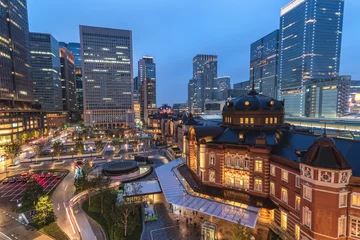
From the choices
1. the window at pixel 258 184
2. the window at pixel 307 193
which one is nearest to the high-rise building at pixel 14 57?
the window at pixel 258 184

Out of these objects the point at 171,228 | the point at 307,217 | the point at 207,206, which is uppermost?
the point at 307,217

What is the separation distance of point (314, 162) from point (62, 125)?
659 ft

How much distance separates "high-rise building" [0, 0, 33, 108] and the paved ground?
75.2m

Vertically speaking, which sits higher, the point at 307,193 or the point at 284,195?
the point at 307,193

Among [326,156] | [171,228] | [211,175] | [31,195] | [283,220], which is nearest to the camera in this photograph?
[326,156]

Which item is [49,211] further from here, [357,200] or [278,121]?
[278,121]

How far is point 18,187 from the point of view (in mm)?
53031

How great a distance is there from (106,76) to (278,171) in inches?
7232

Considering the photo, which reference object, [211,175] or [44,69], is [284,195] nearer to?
[211,175]

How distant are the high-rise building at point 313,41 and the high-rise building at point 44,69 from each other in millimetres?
234015

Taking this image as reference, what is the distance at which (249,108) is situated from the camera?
Answer: 46062mm

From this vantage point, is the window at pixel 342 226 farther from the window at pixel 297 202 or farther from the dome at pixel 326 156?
the dome at pixel 326 156

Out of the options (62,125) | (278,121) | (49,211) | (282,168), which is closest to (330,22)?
(278,121)

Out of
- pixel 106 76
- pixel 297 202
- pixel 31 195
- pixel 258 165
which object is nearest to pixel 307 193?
pixel 297 202
